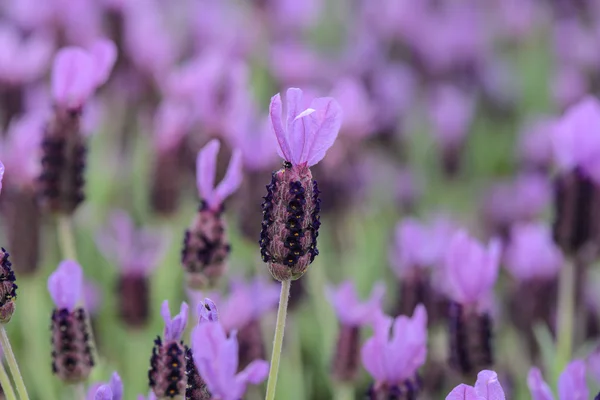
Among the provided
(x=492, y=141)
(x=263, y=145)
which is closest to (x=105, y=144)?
(x=263, y=145)

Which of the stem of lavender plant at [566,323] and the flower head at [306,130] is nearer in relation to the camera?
the flower head at [306,130]

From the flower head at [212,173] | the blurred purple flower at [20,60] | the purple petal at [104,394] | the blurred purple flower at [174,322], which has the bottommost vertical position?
the purple petal at [104,394]

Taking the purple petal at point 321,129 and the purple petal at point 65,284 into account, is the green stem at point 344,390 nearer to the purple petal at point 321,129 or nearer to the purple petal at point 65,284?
Result: the purple petal at point 65,284

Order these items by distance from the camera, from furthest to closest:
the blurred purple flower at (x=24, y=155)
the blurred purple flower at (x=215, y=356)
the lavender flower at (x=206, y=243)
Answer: the blurred purple flower at (x=24, y=155)
the lavender flower at (x=206, y=243)
the blurred purple flower at (x=215, y=356)

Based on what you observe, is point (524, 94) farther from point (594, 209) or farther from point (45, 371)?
point (45, 371)

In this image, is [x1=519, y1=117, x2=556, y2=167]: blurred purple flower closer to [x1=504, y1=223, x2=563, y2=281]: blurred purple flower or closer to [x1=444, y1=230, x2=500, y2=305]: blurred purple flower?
[x1=504, y1=223, x2=563, y2=281]: blurred purple flower

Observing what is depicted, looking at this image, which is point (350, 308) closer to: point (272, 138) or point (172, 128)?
point (272, 138)

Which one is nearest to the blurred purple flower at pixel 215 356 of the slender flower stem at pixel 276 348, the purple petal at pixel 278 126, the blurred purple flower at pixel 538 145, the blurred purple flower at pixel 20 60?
the slender flower stem at pixel 276 348
